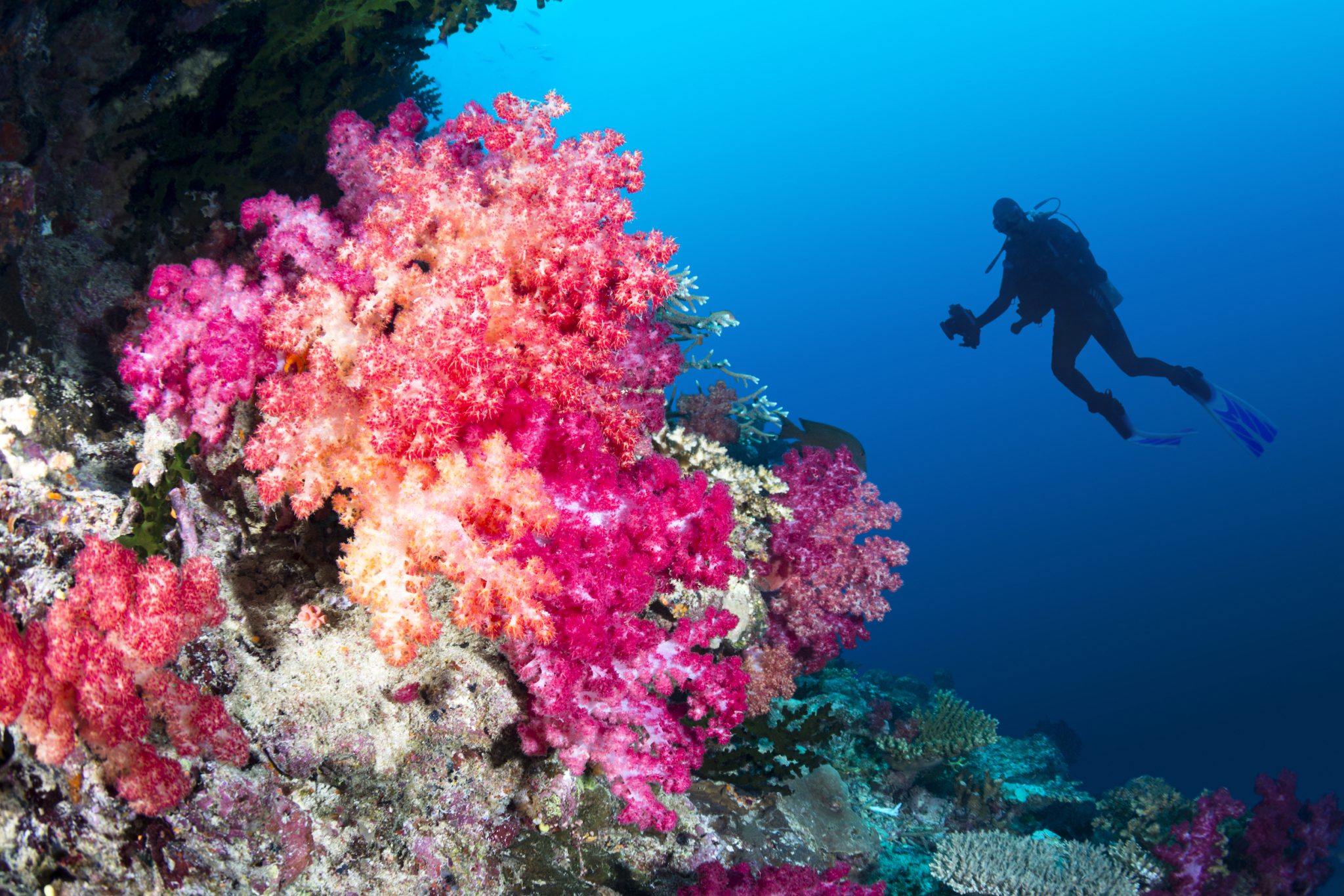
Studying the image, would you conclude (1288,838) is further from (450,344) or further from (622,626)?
(450,344)

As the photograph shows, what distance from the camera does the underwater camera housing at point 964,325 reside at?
8859mm

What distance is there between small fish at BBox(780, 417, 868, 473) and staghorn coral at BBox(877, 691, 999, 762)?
11.0ft

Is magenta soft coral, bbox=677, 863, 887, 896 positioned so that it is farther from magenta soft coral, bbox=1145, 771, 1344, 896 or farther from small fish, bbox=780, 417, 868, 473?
magenta soft coral, bbox=1145, 771, 1344, 896

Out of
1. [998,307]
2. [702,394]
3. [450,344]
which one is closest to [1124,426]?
[998,307]

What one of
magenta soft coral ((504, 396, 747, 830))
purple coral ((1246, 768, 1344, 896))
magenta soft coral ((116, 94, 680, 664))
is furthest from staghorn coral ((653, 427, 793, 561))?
purple coral ((1246, 768, 1344, 896))

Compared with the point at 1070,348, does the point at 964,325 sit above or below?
below

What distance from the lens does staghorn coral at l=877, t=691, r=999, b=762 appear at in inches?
285

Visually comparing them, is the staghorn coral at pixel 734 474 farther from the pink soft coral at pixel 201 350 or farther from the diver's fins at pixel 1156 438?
the diver's fins at pixel 1156 438

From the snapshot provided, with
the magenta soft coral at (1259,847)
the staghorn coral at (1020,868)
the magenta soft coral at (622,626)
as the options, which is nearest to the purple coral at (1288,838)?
the magenta soft coral at (1259,847)

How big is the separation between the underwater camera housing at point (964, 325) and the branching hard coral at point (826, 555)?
194 inches

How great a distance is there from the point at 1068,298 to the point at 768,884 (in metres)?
9.79

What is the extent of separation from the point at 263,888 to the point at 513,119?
313cm

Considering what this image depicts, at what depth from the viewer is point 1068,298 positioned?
31.6 feet

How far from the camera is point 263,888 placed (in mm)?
2062
